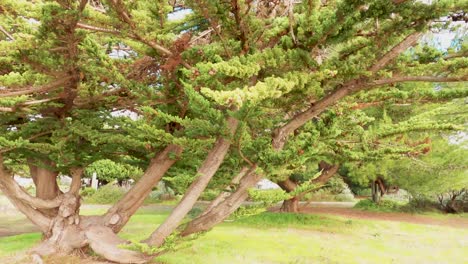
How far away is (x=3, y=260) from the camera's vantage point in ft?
27.9

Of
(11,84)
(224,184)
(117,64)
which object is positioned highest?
(117,64)

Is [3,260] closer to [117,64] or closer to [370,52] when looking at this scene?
[117,64]

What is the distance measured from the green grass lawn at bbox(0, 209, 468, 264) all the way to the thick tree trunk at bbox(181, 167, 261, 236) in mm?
307

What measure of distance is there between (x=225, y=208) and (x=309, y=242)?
6.40m

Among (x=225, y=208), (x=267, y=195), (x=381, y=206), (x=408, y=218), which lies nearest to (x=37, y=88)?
(x=225, y=208)

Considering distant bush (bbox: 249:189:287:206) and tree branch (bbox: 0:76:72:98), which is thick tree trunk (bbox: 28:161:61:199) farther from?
distant bush (bbox: 249:189:287:206)

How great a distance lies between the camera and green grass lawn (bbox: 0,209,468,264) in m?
10.2

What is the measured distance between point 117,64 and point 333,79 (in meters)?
4.34

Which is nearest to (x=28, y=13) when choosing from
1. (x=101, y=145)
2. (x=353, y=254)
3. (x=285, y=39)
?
(x=101, y=145)

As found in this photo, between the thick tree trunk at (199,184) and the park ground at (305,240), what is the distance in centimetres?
44

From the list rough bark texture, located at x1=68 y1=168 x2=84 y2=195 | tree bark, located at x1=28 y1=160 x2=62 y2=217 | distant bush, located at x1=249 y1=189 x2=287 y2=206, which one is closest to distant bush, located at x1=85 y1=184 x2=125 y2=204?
tree bark, located at x1=28 y1=160 x2=62 y2=217

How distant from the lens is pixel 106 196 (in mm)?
29297

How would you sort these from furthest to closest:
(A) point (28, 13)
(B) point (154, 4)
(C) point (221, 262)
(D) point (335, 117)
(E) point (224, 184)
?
(C) point (221, 262) → (E) point (224, 184) → (D) point (335, 117) → (A) point (28, 13) → (B) point (154, 4)

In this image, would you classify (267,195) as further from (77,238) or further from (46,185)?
(46,185)
